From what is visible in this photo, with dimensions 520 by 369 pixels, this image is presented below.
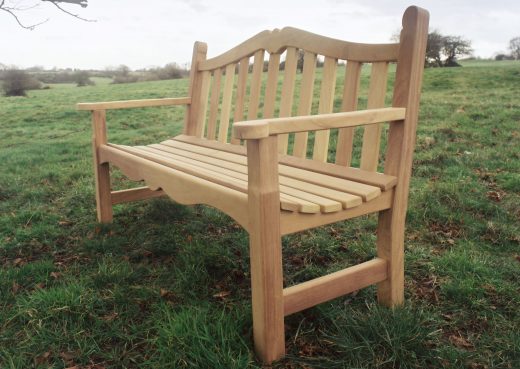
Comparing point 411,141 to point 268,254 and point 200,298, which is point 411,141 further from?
point 200,298

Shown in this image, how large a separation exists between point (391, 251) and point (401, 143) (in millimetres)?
499

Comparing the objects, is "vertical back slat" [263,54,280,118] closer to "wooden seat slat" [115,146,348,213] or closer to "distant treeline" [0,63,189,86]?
"wooden seat slat" [115,146,348,213]

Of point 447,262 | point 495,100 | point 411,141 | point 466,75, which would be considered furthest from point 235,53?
point 466,75

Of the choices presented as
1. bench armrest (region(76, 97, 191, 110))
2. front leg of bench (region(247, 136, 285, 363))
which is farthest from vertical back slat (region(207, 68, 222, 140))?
front leg of bench (region(247, 136, 285, 363))

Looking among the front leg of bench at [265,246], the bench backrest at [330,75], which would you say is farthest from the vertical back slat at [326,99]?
the front leg of bench at [265,246]

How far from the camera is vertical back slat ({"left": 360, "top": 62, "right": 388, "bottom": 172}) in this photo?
2164 millimetres

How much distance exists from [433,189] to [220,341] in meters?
2.56

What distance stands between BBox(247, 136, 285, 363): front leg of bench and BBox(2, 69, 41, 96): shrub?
573 inches

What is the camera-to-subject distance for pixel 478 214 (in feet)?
11.2

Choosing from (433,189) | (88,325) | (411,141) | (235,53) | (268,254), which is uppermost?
(235,53)

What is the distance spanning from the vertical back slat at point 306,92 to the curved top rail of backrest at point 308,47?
0.06 metres

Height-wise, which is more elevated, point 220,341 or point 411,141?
point 411,141

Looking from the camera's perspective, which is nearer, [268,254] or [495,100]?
[268,254]

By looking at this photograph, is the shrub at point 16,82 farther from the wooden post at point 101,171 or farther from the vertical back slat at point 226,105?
the vertical back slat at point 226,105
